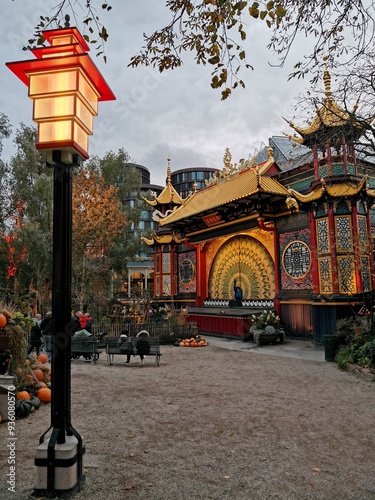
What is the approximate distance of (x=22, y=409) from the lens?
19.3ft

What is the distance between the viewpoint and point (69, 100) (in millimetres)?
3504

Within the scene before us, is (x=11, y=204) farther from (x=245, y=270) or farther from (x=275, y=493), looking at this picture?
(x=275, y=493)

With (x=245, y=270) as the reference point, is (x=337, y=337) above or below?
below

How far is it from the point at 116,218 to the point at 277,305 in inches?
471

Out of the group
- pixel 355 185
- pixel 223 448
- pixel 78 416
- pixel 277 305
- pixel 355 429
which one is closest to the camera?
pixel 223 448

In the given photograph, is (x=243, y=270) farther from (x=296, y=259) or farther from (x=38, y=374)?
(x=38, y=374)

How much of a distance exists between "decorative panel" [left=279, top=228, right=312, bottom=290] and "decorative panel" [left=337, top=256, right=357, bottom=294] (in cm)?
193

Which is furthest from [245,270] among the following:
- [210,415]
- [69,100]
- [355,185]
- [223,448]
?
[69,100]

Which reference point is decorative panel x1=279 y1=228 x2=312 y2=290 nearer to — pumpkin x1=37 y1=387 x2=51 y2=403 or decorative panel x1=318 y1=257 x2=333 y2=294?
decorative panel x1=318 y1=257 x2=333 y2=294

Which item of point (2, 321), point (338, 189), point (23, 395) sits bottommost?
point (23, 395)

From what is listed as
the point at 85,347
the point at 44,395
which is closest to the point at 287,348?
the point at 85,347

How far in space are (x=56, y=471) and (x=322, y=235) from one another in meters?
11.7

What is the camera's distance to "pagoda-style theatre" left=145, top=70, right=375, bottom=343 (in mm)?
12398

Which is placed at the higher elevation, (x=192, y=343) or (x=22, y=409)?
(x=22, y=409)
